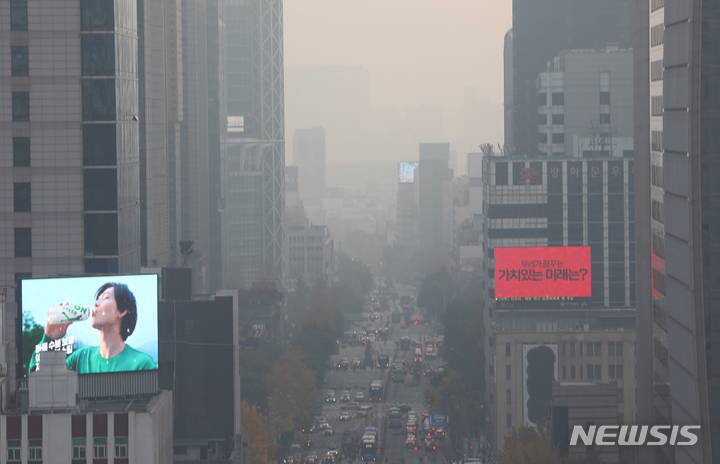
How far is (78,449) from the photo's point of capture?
39.2m

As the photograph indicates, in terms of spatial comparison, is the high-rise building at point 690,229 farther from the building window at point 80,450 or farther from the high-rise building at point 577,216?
the high-rise building at point 577,216

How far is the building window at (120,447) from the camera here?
39.7 metres

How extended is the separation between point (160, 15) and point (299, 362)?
45.2 m

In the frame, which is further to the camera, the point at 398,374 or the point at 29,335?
the point at 398,374

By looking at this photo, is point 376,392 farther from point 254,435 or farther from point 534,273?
point 254,435

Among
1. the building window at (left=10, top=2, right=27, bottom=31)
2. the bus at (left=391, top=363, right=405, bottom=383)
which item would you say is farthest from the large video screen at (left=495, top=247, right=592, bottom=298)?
the building window at (left=10, top=2, right=27, bottom=31)

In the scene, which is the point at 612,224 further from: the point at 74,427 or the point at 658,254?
the point at 74,427

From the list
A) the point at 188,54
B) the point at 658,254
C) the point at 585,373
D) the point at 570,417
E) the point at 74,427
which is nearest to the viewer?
the point at 74,427

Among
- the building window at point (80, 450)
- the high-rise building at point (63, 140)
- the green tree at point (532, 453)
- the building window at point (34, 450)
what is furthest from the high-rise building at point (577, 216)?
the building window at point (34, 450)

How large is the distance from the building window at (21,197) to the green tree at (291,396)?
54.2m

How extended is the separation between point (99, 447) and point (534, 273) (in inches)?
3558

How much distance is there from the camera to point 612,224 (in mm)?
129625

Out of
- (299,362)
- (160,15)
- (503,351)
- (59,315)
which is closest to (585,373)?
(503,351)
